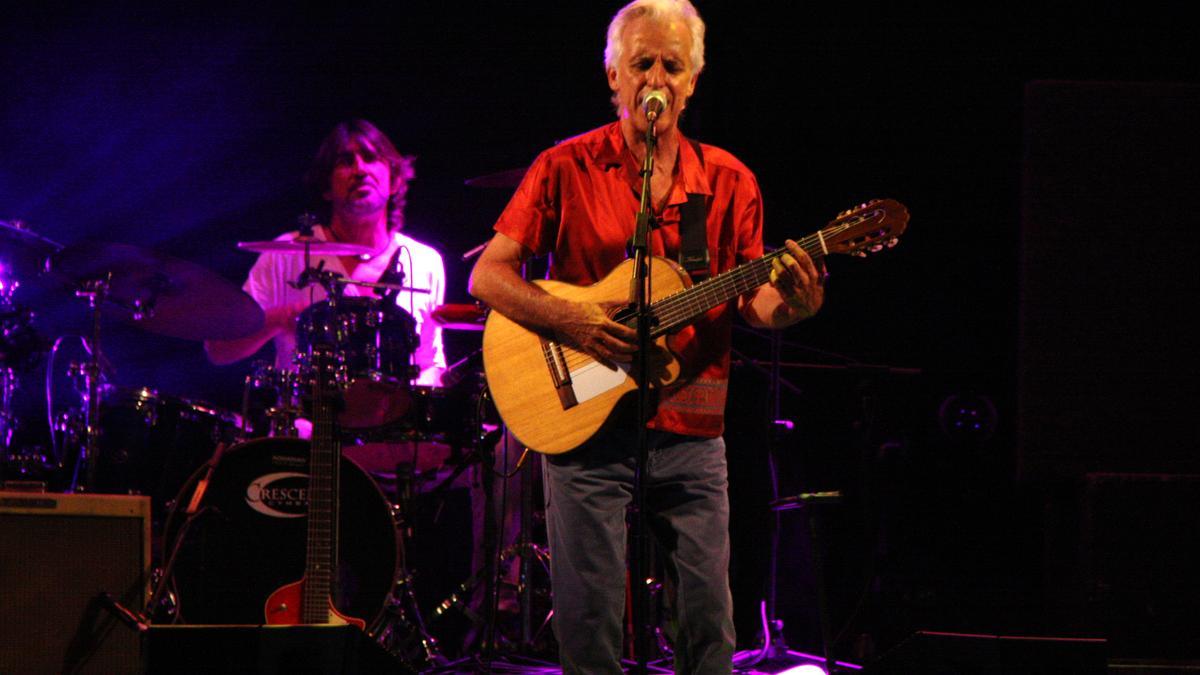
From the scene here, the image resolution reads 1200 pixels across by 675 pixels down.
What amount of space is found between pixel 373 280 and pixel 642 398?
372 centimetres

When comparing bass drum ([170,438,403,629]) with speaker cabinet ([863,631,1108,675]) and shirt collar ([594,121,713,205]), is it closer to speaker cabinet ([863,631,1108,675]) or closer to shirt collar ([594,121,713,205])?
shirt collar ([594,121,713,205])

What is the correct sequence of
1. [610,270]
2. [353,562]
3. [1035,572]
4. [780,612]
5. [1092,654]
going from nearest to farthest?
[1092,654]
[610,270]
[353,562]
[780,612]
[1035,572]

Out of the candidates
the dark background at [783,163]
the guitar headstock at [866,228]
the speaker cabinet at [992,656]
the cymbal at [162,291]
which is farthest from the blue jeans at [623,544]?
the cymbal at [162,291]

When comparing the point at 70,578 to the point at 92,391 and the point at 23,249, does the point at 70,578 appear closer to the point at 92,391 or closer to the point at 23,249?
the point at 92,391

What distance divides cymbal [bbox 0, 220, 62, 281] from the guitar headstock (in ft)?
12.2

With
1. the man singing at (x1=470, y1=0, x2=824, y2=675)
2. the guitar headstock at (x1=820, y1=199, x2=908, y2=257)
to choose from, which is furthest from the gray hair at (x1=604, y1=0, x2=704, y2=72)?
the guitar headstock at (x1=820, y1=199, x2=908, y2=257)

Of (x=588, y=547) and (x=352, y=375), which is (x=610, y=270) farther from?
(x=352, y=375)

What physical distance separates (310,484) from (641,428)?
87.1 inches

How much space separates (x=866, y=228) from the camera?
3.21 metres

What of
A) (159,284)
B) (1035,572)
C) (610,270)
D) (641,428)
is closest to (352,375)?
(159,284)

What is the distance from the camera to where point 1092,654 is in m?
2.76

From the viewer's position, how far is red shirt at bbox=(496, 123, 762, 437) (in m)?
3.20

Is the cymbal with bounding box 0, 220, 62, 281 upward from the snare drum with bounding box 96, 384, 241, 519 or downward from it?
upward

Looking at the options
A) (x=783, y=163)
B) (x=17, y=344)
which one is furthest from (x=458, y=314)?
(x=783, y=163)
